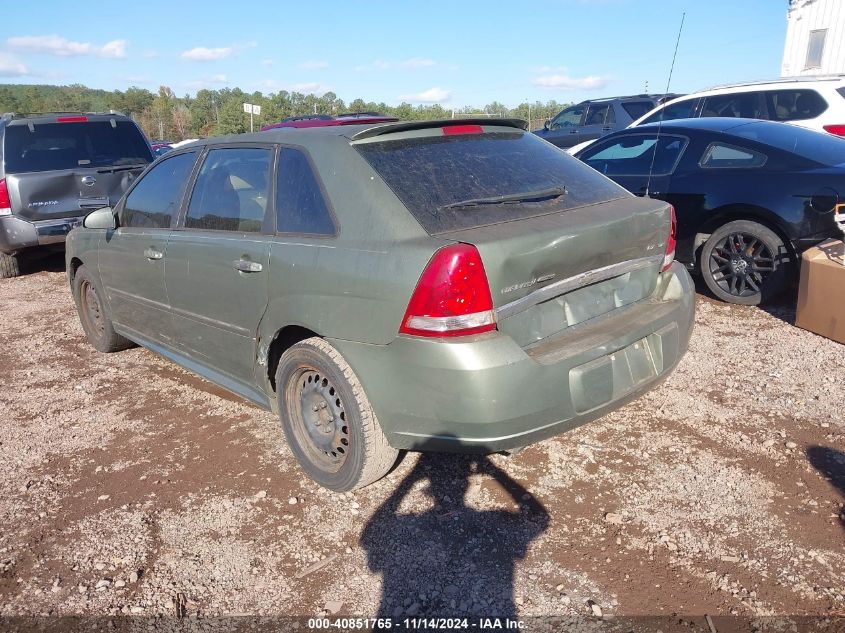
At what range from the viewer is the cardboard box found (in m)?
4.53

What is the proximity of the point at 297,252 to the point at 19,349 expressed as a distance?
383 centimetres

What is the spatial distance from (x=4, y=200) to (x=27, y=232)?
0.41 metres

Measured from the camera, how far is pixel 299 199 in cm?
303

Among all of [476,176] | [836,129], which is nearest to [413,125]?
[476,176]

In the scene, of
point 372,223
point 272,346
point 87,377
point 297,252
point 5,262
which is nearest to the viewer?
point 372,223

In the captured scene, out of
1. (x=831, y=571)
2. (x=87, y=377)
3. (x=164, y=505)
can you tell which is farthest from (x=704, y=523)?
(x=87, y=377)

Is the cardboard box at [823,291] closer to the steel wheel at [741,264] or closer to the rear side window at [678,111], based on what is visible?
the steel wheel at [741,264]

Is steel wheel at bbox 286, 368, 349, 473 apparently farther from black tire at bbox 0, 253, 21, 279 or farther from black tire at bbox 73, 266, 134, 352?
black tire at bbox 0, 253, 21, 279

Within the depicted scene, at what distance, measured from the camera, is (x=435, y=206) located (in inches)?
106

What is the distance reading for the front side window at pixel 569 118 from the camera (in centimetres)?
1479

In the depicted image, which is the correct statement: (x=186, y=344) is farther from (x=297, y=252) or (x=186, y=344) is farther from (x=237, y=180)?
(x=297, y=252)

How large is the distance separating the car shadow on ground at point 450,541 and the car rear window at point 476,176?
1246 mm

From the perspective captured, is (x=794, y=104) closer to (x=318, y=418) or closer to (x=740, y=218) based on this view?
(x=740, y=218)

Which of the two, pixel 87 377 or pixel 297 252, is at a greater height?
pixel 297 252
